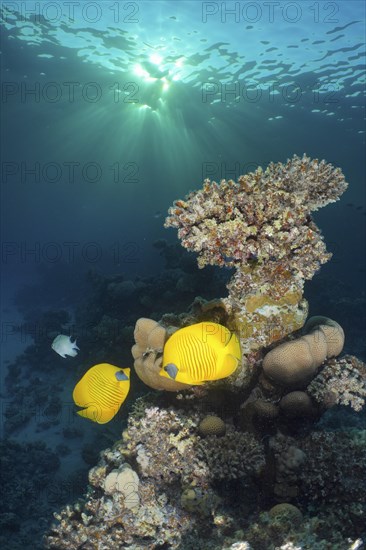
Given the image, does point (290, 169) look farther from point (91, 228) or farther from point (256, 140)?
point (91, 228)

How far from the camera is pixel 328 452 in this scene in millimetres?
3729

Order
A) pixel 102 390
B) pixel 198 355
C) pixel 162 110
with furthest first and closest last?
pixel 162 110
pixel 102 390
pixel 198 355

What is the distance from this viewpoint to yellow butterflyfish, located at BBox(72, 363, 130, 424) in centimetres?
312

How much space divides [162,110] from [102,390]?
3514cm

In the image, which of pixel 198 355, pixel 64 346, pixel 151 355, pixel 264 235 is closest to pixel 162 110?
pixel 64 346

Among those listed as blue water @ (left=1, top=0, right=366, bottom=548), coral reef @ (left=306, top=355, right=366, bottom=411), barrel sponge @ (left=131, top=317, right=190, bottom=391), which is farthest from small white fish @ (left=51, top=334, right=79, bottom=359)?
blue water @ (left=1, top=0, right=366, bottom=548)

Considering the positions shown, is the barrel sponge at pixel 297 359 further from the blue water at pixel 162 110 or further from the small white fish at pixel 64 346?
the blue water at pixel 162 110

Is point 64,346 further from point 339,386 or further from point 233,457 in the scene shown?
point 339,386

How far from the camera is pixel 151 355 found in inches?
155

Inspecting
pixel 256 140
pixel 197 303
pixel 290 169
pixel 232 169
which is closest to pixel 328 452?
pixel 197 303

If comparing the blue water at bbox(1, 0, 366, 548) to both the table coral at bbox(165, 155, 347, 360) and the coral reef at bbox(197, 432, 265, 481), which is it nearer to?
the coral reef at bbox(197, 432, 265, 481)

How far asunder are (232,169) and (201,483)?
4947cm

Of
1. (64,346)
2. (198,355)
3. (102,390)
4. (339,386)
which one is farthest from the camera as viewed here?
(64,346)

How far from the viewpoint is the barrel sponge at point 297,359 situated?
12.0 feet
